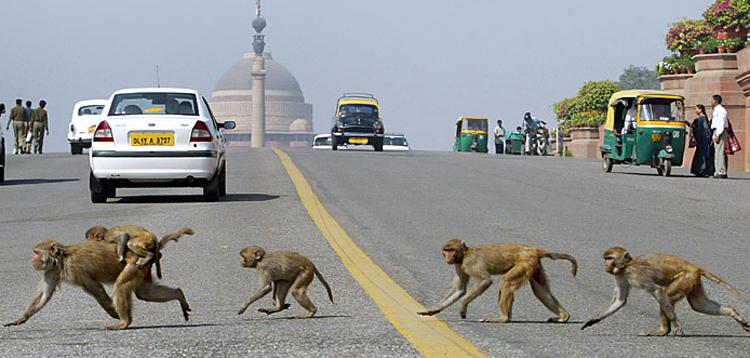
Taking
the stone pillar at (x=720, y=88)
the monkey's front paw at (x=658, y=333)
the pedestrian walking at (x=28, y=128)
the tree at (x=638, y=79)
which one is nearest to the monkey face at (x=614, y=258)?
the monkey's front paw at (x=658, y=333)

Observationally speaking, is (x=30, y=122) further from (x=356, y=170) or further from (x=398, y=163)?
(x=356, y=170)

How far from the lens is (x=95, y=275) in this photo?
7934mm

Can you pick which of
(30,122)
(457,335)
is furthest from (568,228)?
(30,122)

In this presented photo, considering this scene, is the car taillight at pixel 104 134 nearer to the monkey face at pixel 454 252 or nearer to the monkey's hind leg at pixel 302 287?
the monkey's hind leg at pixel 302 287

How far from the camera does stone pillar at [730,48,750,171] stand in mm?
38781

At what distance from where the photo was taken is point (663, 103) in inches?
1341

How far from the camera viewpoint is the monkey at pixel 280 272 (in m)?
8.30

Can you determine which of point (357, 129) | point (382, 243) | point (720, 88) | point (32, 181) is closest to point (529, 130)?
point (357, 129)

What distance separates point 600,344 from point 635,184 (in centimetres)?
2073

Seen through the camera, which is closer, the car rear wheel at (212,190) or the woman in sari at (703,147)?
the car rear wheel at (212,190)

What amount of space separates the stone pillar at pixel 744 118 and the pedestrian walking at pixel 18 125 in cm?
2335

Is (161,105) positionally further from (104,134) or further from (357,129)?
(357,129)

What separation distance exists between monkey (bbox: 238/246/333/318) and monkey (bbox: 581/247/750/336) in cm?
167

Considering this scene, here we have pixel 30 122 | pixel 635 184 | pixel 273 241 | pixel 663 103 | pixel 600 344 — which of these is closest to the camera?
pixel 600 344
